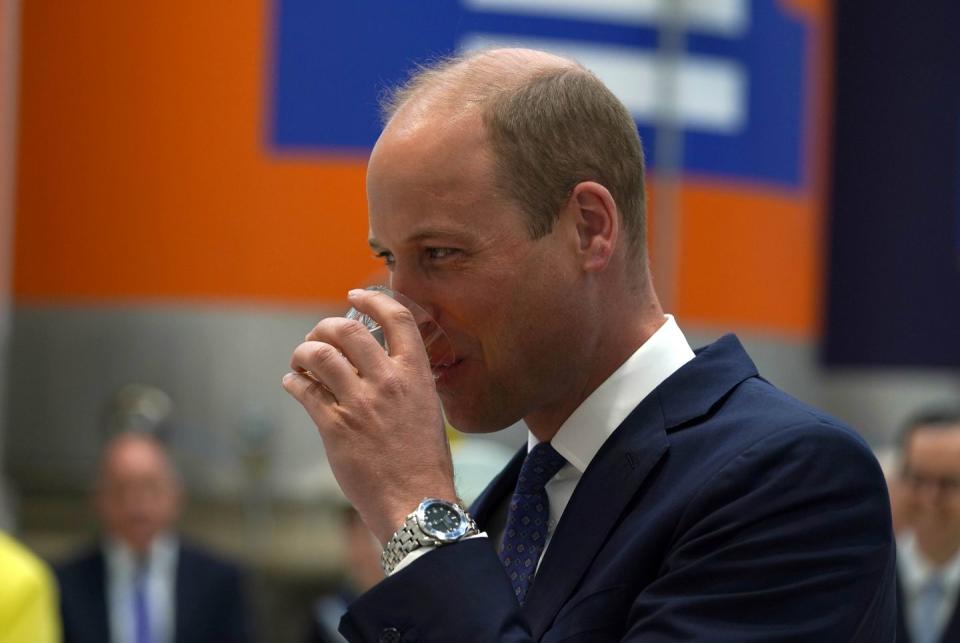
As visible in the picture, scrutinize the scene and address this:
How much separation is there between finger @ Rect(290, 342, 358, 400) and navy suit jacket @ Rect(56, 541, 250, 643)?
12.6 ft

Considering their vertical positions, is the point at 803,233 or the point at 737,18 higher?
the point at 737,18

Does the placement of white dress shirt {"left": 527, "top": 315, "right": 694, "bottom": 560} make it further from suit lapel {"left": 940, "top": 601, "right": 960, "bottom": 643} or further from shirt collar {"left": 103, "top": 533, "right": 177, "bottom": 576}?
shirt collar {"left": 103, "top": 533, "right": 177, "bottom": 576}

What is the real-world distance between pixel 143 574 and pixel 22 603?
223 centimetres

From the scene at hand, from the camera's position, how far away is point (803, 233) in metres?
6.11

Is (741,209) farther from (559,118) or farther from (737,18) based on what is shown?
(559,118)

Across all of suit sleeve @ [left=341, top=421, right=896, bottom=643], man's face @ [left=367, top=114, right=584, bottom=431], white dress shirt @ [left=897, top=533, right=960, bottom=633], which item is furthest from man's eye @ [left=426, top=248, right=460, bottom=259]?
white dress shirt @ [left=897, top=533, right=960, bottom=633]

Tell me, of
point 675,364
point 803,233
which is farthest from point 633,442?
point 803,233

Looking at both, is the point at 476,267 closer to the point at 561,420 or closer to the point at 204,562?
the point at 561,420

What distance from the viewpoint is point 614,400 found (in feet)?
5.84

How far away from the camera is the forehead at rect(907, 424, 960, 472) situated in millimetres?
4711

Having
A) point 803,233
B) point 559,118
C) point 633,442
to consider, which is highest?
point 559,118

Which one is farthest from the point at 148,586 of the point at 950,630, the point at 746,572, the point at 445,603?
the point at 746,572

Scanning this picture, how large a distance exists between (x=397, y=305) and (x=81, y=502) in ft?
14.8

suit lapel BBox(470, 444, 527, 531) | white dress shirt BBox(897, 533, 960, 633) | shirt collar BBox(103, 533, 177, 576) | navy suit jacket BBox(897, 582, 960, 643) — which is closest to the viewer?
suit lapel BBox(470, 444, 527, 531)
